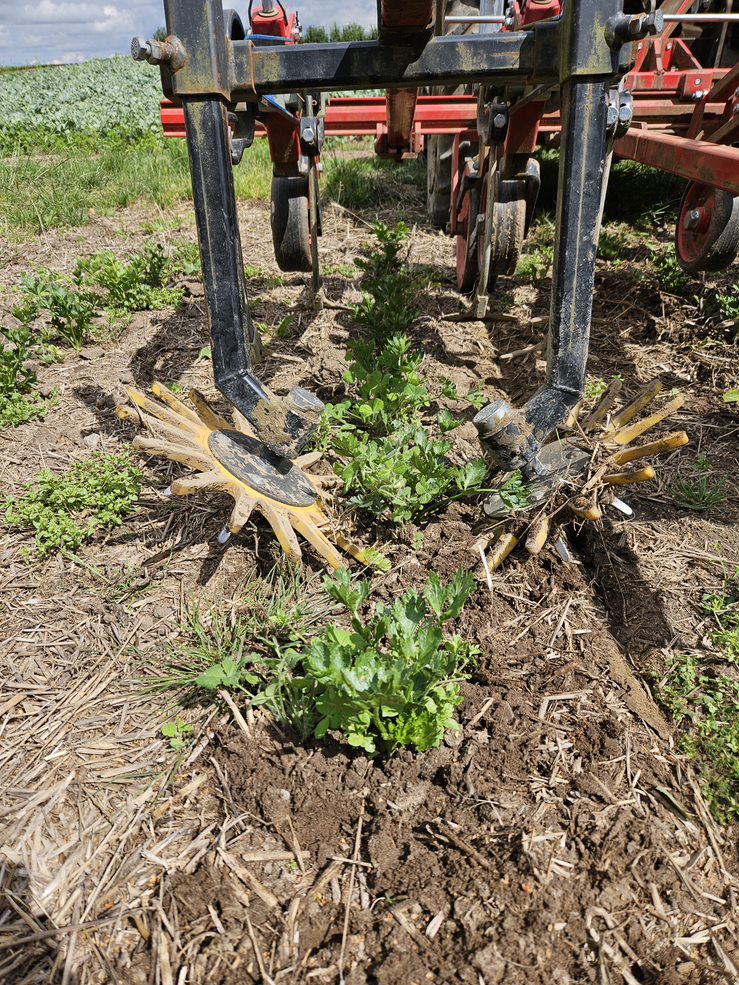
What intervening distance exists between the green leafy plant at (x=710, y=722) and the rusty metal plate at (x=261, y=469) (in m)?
1.15

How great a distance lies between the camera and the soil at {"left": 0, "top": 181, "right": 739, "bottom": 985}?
1347 millimetres

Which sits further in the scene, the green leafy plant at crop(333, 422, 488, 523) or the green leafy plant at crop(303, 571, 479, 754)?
the green leafy plant at crop(333, 422, 488, 523)

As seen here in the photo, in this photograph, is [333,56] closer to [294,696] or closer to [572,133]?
[572,133]

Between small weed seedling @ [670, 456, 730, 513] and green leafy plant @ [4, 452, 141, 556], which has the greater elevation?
green leafy plant @ [4, 452, 141, 556]

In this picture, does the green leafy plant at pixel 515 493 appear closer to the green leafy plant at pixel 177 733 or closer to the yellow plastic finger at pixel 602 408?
the yellow plastic finger at pixel 602 408

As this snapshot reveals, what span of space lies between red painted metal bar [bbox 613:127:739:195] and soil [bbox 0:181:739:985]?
1148 mm

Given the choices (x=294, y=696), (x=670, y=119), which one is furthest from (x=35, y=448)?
(x=670, y=119)

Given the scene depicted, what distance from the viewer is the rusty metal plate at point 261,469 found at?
2068 millimetres

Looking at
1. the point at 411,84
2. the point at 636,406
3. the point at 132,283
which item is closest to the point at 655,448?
the point at 636,406

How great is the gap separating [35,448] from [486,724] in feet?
7.05

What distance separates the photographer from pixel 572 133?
73.4 inches

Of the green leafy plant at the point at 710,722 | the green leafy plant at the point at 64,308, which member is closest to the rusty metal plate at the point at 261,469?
the green leafy plant at the point at 710,722

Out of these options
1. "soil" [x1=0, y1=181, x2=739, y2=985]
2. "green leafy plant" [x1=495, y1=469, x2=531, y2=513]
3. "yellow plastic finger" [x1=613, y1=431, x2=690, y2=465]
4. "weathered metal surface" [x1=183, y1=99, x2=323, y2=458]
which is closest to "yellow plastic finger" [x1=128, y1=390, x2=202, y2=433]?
"weathered metal surface" [x1=183, y1=99, x2=323, y2=458]

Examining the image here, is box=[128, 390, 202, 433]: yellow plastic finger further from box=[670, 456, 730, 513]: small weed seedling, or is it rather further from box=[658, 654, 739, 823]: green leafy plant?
box=[670, 456, 730, 513]: small weed seedling
